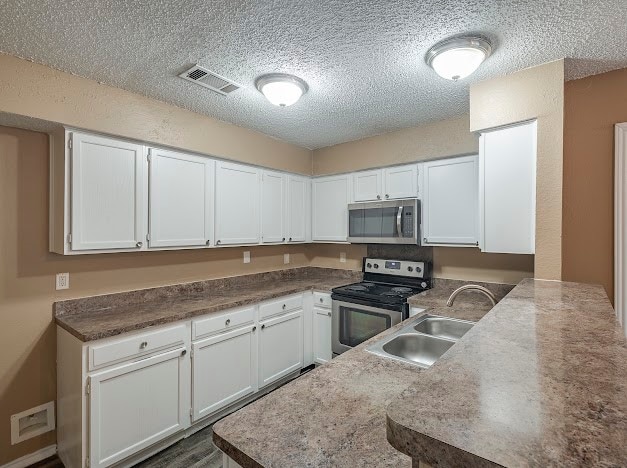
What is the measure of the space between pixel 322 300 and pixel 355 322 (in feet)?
1.49

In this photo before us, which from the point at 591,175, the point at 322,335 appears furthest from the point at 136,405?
the point at 591,175

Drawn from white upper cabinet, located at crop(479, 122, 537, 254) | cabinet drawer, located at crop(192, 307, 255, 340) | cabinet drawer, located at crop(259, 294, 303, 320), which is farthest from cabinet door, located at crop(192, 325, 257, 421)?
white upper cabinet, located at crop(479, 122, 537, 254)

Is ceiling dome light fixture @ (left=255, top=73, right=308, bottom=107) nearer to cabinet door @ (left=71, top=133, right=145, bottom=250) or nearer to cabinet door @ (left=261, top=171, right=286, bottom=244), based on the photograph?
cabinet door @ (left=71, top=133, right=145, bottom=250)

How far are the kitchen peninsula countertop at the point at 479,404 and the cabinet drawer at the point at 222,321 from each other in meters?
1.33

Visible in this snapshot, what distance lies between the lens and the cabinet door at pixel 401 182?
10.3 feet

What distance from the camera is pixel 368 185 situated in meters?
3.47

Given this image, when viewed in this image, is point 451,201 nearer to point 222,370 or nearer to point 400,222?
point 400,222

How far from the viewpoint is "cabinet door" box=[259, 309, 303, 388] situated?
114 inches

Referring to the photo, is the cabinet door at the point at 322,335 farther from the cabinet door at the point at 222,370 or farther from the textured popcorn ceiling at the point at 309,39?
the textured popcorn ceiling at the point at 309,39

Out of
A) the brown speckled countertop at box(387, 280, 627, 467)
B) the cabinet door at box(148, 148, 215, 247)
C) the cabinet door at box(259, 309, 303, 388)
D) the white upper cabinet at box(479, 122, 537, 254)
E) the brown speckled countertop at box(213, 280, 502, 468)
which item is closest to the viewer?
the brown speckled countertop at box(387, 280, 627, 467)

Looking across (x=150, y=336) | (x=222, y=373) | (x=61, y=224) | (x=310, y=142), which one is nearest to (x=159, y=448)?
(x=222, y=373)

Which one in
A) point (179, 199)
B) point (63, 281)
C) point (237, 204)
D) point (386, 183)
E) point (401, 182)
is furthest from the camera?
point (386, 183)

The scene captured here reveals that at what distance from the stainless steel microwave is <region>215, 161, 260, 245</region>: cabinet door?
1029 mm

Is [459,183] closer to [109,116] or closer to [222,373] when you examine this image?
[222,373]
